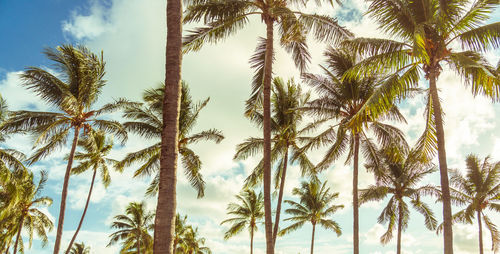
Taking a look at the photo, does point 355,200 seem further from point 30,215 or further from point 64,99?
point 30,215

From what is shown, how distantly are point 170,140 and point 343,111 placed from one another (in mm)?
12170

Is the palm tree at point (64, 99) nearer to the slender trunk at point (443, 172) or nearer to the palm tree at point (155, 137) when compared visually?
the palm tree at point (155, 137)

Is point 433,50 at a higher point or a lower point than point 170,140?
higher

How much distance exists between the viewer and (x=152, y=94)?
1936 centimetres

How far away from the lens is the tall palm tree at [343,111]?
15328 mm

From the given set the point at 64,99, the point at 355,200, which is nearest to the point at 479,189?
the point at 355,200

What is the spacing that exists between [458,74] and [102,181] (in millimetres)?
20547

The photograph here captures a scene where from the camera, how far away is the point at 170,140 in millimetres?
5188

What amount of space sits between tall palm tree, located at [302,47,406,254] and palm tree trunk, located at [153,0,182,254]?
10862mm

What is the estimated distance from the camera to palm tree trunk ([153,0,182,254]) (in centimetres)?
479

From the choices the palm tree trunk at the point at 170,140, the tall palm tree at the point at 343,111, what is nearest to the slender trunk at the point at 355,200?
the tall palm tree at the point at 343,111

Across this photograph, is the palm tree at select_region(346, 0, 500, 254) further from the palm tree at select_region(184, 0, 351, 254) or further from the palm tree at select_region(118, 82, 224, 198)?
the palm tree at select_region(118, 82, 224, 198)

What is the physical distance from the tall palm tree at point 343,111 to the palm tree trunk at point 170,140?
10.9m

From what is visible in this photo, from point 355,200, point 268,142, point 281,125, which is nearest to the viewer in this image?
point 268,142
